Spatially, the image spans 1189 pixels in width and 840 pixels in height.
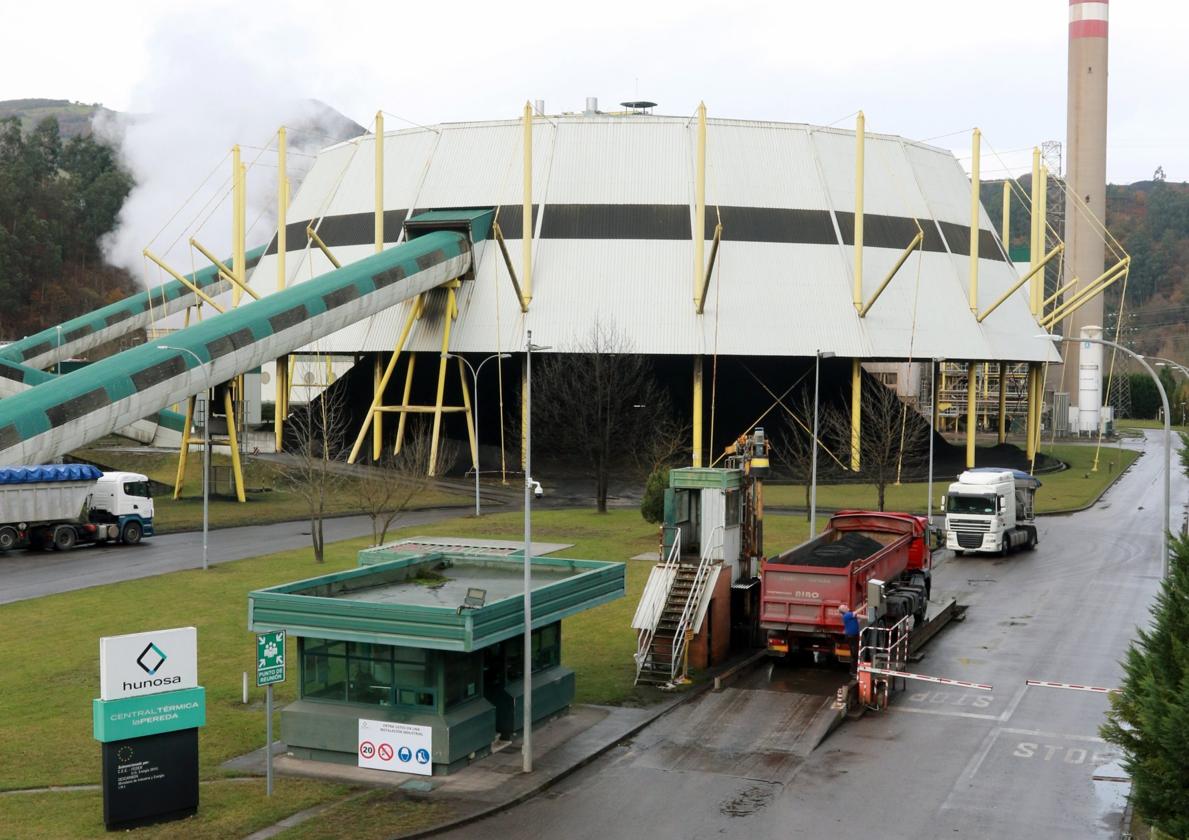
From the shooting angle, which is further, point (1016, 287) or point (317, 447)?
point (317, 447)

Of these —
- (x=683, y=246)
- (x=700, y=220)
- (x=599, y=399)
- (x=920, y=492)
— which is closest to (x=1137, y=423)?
(x=920, y=492)

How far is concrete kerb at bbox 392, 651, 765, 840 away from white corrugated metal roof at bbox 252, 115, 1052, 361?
35.1 metres

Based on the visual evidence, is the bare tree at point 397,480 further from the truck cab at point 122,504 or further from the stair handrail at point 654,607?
the stair handrail at point 654,607

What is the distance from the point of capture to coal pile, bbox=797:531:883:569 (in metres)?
29.2

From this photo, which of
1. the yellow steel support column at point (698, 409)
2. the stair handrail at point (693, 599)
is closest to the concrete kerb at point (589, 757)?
the stair handrail at point (693, 599)

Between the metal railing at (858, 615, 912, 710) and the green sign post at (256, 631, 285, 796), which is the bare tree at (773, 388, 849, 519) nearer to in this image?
the metal railing at (858, 615, 912, 710)

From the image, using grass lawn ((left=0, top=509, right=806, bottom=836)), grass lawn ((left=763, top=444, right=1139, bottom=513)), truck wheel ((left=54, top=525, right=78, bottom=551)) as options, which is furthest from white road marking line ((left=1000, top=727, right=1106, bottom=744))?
truck wheel ((left=54, top=525, right=78, bottom=551))

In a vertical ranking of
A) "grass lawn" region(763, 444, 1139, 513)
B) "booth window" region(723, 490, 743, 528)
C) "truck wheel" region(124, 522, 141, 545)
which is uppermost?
"booth window" region(723, 490, 743, 528)

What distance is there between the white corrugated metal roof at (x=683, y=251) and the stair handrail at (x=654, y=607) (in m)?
34.0

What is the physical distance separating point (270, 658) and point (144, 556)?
26.1 m

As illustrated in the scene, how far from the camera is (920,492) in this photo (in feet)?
210

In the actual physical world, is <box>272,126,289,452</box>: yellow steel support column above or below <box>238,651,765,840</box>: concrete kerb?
above

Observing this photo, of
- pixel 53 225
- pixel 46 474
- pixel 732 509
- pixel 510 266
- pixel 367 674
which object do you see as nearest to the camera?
pixel 367 674

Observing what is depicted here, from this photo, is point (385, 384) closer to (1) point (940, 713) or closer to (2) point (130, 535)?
(2) point (130, 535)
